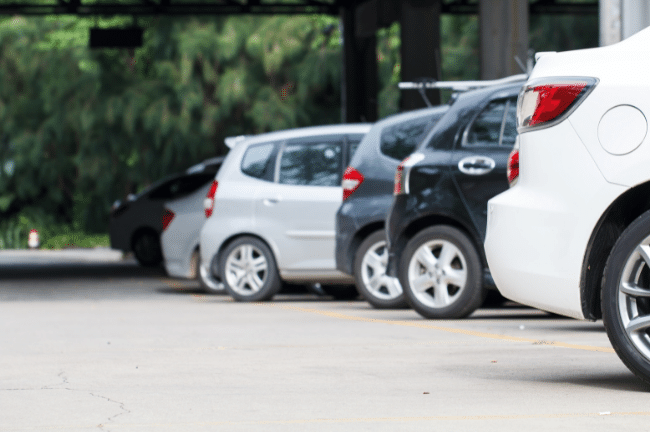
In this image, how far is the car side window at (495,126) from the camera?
385 inches

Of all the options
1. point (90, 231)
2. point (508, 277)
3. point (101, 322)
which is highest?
point (508, 277)

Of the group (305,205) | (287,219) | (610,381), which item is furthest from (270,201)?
(610,381)

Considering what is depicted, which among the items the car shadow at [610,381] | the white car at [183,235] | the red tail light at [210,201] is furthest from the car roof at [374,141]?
the car shadow at [610,381]

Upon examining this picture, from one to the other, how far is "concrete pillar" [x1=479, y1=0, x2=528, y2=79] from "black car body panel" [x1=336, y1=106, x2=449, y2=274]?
9.02 meters

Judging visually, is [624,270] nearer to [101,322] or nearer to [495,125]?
[495,125]

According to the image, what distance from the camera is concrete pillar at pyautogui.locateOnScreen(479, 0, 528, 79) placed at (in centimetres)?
2023

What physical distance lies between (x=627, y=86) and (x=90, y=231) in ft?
108

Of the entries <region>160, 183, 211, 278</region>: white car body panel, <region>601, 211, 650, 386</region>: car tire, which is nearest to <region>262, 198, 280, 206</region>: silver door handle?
<region>160, 183, 211, 278</region>: white car body panel

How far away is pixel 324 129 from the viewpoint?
13031 mm

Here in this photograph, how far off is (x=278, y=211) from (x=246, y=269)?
0.66 metres

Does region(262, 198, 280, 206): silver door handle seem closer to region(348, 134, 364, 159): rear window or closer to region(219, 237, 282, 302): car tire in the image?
region(219, 237, 282, 302): car tire

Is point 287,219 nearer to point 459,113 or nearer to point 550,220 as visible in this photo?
point 459,113

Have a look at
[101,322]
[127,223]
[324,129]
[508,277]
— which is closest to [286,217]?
[324,129]

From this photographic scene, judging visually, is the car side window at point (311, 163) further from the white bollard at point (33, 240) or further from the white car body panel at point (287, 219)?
the white bollard at point (33, 240)
